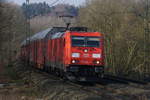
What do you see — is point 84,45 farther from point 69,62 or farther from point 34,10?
point 34,10

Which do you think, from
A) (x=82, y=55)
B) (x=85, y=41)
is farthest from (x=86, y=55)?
(x=85, y=41)

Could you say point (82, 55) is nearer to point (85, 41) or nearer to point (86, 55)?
point (86, 55)

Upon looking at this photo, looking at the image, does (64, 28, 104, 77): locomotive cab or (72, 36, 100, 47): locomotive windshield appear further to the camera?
(72, 36, 100, 47): locomotive windshield

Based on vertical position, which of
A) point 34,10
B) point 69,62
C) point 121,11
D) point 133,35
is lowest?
point 69,62

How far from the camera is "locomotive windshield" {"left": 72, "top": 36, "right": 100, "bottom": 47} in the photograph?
2014cm

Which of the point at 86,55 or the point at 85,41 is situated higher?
the point at 85,41

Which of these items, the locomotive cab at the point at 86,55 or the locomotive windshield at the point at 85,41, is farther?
the locomotive windshield at the point at 85,41

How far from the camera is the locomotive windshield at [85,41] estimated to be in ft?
66.1

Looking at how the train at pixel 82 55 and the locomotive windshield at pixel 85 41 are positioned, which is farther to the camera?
the locomotive windshield at pixel 85 41

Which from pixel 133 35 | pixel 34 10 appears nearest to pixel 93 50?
pixel 133 35

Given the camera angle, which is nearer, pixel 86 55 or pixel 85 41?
pixel 86 55

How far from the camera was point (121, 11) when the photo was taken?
33688 millimetres

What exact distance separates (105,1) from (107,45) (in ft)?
15.3

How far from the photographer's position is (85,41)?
20219 mm
